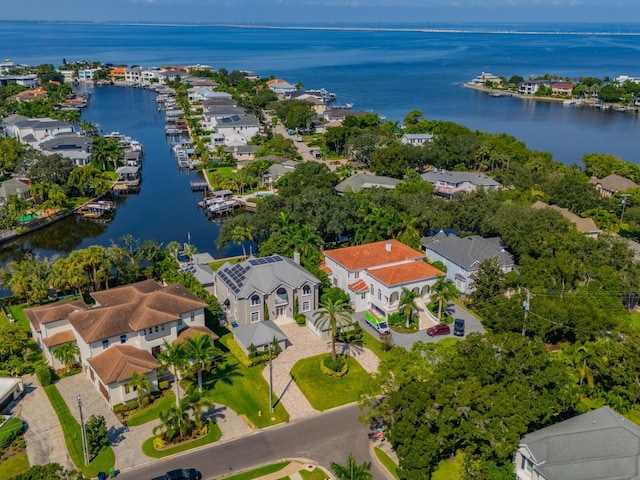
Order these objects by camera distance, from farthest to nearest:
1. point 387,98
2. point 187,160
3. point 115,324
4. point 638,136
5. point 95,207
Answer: point 387,98 < point 638,136 < point 187,160 < point 95,207 < point 115,324

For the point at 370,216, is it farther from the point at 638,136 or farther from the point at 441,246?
the point at 638,136

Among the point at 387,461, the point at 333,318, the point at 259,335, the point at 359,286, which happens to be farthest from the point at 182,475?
the point at 359,286

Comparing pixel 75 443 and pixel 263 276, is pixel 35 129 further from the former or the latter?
pixel 75 443

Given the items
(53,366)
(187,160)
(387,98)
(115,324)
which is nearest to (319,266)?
(115,324)

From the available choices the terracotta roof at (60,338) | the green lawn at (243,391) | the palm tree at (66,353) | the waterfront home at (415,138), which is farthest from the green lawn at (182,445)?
the waterfront home at (415,138)

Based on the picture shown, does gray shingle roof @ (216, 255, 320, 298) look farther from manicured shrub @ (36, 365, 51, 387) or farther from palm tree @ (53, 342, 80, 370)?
manicured shrub @ (36, 365, 51, 387)

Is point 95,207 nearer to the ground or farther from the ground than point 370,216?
nearer to the ground
